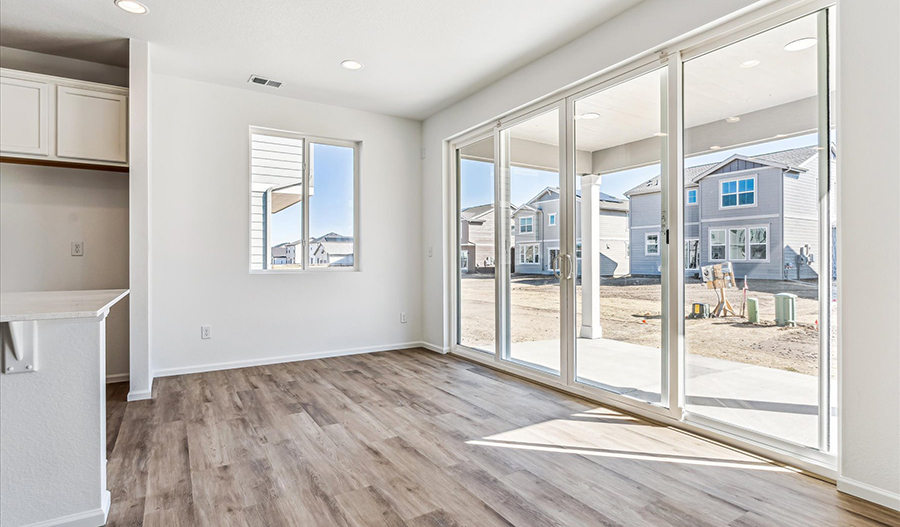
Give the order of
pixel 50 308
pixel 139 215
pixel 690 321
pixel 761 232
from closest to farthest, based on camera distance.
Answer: pixel 50 308
pixel 761 232
pixel 690 321
pixel 139 215

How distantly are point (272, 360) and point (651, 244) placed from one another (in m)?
3.59

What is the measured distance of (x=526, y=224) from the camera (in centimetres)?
406

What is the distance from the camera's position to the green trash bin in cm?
232

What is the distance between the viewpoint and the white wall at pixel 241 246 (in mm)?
4047

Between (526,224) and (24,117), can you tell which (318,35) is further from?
(526,224)

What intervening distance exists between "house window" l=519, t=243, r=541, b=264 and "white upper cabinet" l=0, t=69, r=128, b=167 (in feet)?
10.6

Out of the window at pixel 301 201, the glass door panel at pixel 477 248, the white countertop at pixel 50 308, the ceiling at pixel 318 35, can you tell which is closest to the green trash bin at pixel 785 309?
the ceiling at pixel 318 35

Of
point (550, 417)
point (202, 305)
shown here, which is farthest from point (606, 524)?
point (202, 305)

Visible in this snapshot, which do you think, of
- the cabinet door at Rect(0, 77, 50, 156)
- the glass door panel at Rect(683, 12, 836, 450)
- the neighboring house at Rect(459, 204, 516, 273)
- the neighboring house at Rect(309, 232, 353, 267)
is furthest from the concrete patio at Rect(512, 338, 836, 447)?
the cabinet door at Rect(0, 77, 50, 156)

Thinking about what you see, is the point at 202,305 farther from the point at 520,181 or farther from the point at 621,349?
the point at 621,349

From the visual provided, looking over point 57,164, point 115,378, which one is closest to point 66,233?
point 57,164

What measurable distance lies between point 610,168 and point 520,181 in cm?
98

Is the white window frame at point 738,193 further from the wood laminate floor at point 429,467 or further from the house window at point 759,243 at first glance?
the wood laminate floor at point 429,467

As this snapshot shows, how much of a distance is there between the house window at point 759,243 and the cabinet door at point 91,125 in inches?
167
